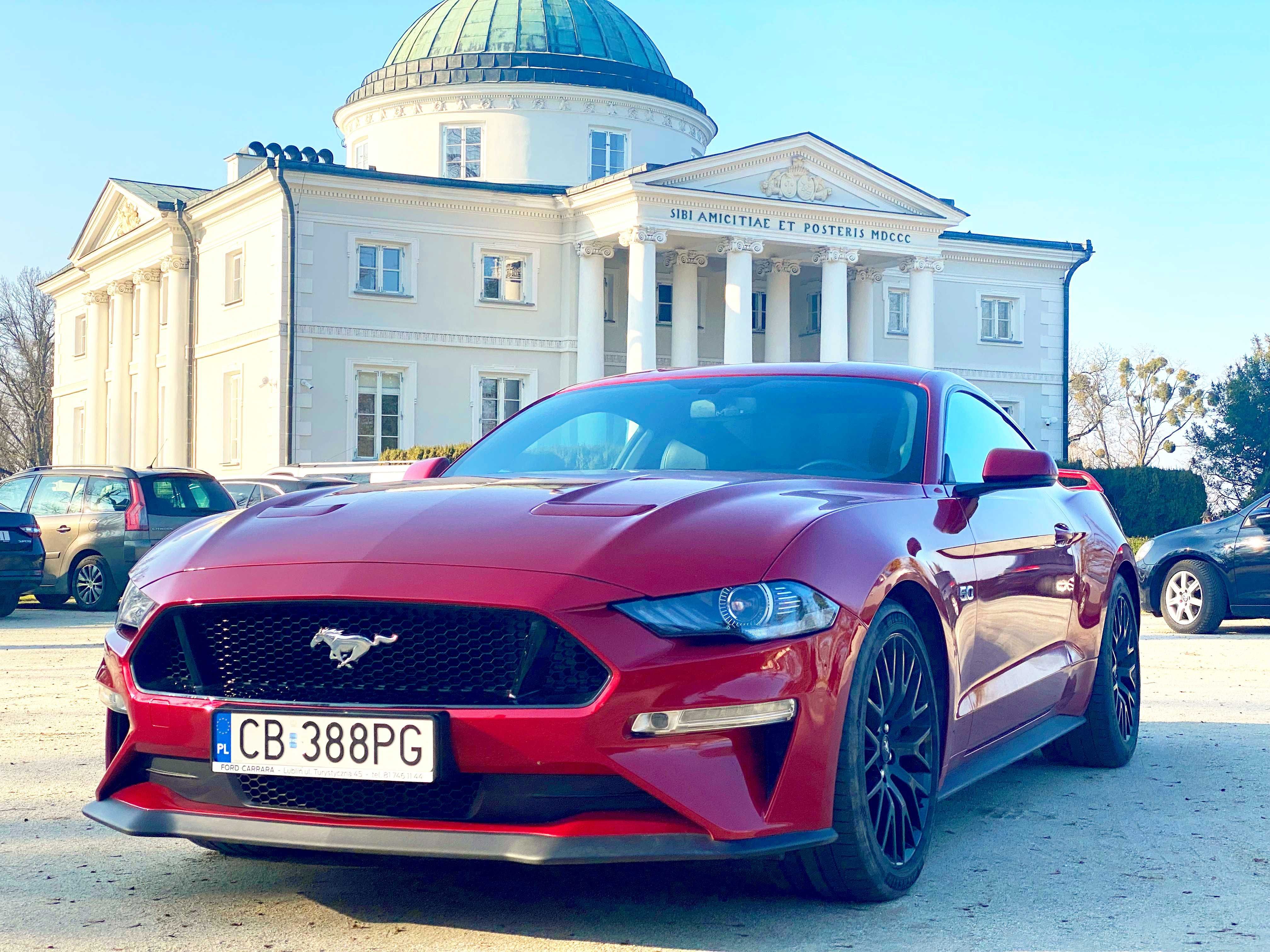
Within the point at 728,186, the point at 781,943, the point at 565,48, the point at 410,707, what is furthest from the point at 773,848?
the point at 565,48

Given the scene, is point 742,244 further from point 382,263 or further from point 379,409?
point 379,409

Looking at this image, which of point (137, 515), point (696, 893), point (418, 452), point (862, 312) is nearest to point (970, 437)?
point (696, 893)

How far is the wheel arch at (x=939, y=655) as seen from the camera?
440 centimetres

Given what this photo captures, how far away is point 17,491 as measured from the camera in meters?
18.2

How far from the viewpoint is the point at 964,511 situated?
4871 mm

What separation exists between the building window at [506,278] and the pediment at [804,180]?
4.88 meters

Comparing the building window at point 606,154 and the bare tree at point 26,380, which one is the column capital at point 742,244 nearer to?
the building window at point 606,154

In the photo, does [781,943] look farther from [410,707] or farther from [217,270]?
[217,270]

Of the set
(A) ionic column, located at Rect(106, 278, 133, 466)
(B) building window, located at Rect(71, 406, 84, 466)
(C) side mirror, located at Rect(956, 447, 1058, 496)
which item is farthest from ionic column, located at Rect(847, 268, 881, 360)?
(C) side mirror, located at Rect(956, 447, 1058, 496)

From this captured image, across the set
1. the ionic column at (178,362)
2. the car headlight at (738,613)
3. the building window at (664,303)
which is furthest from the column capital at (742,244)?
the car headlight at (738,613)

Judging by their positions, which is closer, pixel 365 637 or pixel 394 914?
pixel 365 637

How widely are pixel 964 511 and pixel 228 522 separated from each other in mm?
2327

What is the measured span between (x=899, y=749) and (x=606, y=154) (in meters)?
44.8

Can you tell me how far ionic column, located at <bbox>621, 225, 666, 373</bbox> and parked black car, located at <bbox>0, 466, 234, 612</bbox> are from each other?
24257 millimetres
